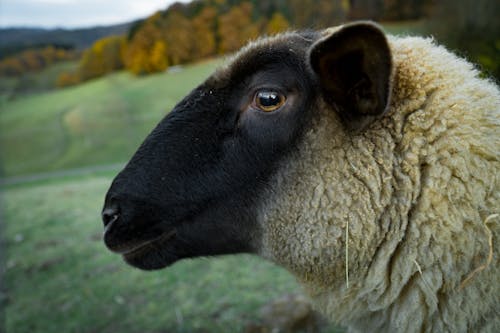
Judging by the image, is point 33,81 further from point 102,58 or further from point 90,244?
point 90,244

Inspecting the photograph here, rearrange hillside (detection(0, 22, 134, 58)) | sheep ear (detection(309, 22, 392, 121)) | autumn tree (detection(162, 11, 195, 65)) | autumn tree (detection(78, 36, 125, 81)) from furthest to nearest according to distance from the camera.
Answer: hillside (detection(0, 22, 134, 58)) → autumn tree (detection(78, 36, 125, 81)) → autumn tree (detection(162, 11, 195, 65)) → sheep ear (detection(309, 22, 392, 121))

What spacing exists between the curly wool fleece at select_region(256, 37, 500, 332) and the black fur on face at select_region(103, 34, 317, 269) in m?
0.15

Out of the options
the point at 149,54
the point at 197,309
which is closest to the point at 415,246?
the point at 197,309

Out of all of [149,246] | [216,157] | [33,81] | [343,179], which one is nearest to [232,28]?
[216,157]

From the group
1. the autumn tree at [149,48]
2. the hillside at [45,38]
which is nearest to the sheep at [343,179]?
the autumn tree at [149,48]

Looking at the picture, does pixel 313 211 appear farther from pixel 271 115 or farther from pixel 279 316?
pixel 279 316

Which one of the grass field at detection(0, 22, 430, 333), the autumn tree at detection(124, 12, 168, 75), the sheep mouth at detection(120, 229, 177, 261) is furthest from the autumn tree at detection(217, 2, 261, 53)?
the sheep mouth at detection(120, 229, 177, 261)

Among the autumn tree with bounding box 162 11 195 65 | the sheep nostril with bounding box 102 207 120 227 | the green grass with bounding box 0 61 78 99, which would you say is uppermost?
the autumn tree with bounding box 162 11 195 65

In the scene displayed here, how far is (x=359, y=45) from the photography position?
197cm

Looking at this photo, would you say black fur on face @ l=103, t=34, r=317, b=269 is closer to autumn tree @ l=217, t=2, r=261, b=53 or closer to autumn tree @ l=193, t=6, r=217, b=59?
autumn tree @ l=217, t=2, r=261, b=53

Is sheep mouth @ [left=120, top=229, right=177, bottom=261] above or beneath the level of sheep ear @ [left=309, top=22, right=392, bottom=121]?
beneath

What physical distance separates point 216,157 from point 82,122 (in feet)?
31.5

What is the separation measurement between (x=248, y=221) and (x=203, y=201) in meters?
0.30

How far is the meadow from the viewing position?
16.8 feet
